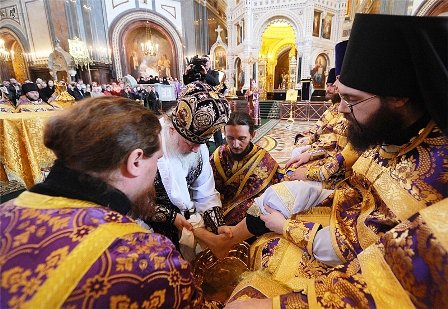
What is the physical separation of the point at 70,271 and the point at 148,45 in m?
22.2

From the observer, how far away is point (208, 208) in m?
2.03

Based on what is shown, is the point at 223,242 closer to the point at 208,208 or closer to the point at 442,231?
the point at 208,208

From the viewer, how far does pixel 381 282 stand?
2.39ft

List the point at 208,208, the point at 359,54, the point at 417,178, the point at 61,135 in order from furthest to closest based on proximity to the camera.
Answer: the point at 208,208 → the point at 359,54 → the point at 417,178 → the point at 61,135

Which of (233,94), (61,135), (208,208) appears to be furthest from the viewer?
(233,94)

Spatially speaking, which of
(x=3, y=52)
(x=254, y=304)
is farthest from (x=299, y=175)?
(x=3, y=52)

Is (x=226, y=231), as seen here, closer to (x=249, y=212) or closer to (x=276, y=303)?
(x=249, y=212)

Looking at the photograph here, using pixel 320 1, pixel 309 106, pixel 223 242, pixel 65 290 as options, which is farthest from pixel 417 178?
pixel 320 1

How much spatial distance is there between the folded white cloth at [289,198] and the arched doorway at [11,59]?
2285cm

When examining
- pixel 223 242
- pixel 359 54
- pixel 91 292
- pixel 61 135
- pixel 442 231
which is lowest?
pixel 223 242

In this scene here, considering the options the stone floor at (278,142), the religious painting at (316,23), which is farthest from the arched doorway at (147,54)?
the stone floor at (278,142)

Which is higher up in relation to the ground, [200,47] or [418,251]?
[200,47]

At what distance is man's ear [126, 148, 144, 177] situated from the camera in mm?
880

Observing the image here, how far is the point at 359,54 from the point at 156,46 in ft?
72.4
